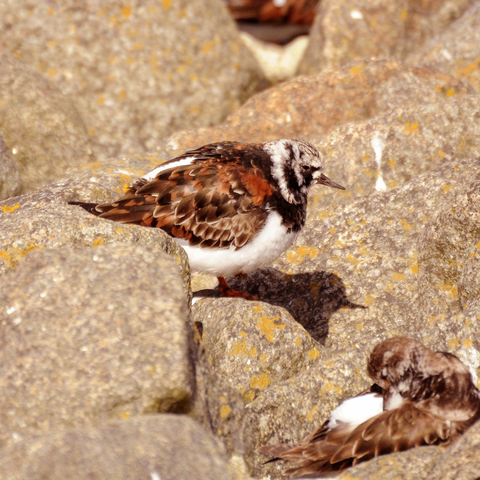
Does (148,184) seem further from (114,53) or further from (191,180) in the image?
(114,53)

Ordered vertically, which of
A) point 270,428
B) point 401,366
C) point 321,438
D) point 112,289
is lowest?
point 270,428

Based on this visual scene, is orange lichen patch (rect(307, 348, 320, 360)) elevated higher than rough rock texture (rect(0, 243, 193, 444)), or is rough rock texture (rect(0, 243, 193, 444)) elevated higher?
rough rock texture (rect(0, 243, 193, 444))

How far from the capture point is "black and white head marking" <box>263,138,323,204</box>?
7.16 metres

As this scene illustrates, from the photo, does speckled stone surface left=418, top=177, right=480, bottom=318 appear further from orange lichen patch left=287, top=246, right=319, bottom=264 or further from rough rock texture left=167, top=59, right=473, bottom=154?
rough rock texture left=167, top=59, right=473, bottom=154

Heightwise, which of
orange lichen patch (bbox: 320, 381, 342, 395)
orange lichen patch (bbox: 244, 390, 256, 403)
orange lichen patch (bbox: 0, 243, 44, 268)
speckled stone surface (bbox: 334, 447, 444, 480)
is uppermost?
orange lichen patch (bbox: 0, 243, 44, 268)

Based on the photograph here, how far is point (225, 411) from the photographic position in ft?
16.0

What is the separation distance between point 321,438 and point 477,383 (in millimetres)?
1428

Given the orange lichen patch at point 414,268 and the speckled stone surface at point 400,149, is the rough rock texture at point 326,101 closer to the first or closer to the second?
the speckled stone surface at point 400,149

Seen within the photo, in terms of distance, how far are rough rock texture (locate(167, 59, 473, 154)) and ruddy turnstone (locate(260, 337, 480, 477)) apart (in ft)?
17.9

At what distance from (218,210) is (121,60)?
17.7 ft

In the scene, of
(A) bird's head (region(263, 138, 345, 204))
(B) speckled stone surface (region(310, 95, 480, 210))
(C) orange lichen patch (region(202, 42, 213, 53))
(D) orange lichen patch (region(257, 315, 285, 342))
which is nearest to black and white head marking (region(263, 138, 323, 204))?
(A) bird's head (region(263, 138, 345, 204))

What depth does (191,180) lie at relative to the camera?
693 centimetres

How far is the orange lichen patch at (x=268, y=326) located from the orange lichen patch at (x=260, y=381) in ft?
1.01

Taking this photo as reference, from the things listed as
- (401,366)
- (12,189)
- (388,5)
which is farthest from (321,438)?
(388,5)
